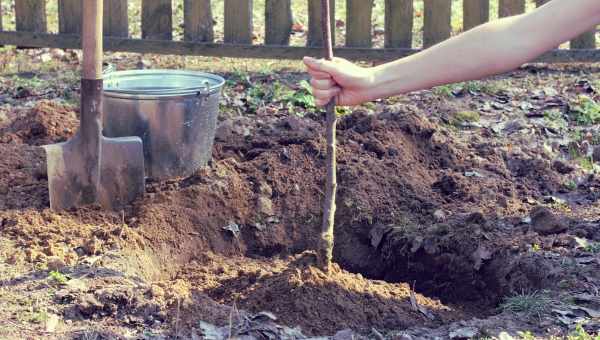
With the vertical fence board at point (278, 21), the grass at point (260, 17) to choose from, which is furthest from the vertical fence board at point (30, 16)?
the vertical fence board at point (278, 21)

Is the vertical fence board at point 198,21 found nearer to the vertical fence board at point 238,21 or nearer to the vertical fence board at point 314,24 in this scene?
the vertical fence board at point 238,21

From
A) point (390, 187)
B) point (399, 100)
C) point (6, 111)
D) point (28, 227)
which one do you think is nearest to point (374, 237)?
point (390, 187)

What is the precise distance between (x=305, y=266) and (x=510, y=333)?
902 mm

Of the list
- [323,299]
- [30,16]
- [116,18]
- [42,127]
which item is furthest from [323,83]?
[30,16]

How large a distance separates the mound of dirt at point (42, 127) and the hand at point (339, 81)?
248 centimetres

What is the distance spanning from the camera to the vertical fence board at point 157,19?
7.43 m

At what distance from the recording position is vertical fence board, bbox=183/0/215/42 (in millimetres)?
7387

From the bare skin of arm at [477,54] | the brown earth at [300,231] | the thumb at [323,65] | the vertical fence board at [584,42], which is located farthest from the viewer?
the vertical fence board at [584,42]

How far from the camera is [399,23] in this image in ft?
24.2

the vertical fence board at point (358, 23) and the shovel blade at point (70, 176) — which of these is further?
the vertical fence board at point (358, 23)

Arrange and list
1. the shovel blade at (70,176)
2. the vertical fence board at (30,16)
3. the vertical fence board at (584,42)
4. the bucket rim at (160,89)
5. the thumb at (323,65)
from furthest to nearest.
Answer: the vertical fence board at (30,16)
the vertical fence board at (584,42)
the bucket rim at (160,89)
the shovel blade at (70,176)
the thumb at (323,65)

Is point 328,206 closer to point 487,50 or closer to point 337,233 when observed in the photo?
point 337,233

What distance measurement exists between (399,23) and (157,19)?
6.39 feet

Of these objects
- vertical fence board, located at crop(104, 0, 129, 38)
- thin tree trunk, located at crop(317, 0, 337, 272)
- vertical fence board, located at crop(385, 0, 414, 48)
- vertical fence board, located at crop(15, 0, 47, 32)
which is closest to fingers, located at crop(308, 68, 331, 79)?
thin tree trunk, located at crop(317, 0, 337, 272)
